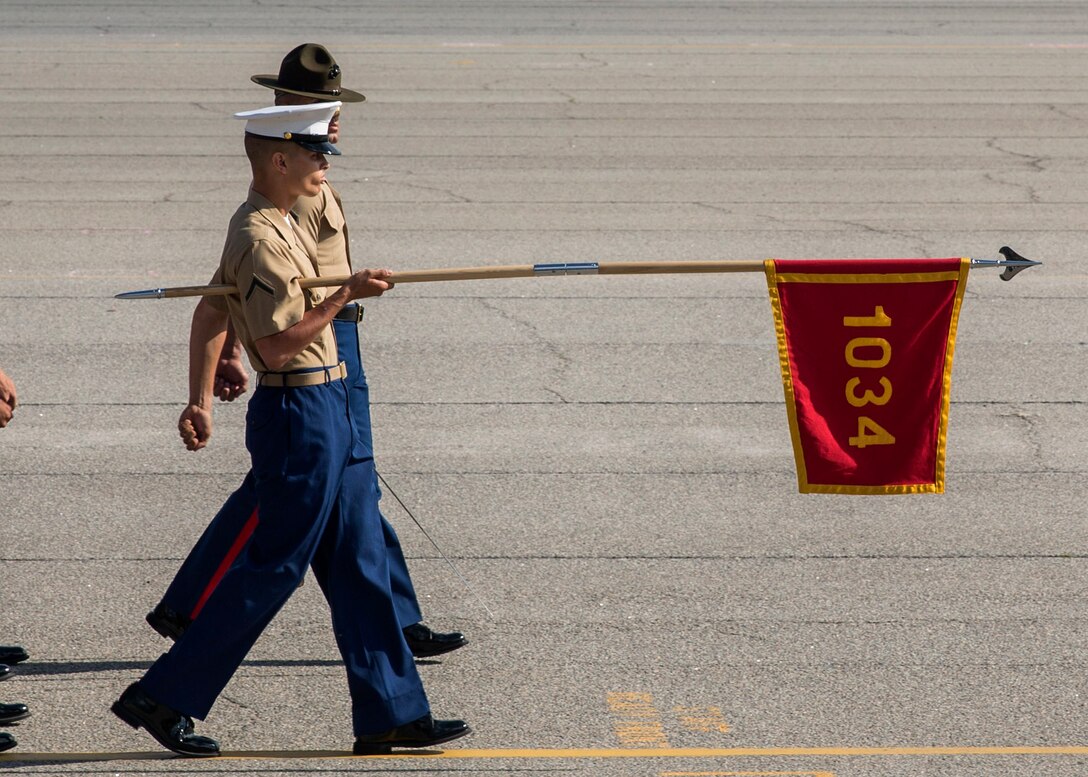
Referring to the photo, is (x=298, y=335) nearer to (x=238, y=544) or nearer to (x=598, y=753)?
(x=238, y=544)

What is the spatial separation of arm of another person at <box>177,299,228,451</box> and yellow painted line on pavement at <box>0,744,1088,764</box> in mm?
978

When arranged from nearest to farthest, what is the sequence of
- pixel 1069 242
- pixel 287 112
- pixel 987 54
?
pixel 287 112 < pixel 1069 242 < pixel 987 54

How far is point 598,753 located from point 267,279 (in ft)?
5.67

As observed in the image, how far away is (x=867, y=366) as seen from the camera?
5164mm

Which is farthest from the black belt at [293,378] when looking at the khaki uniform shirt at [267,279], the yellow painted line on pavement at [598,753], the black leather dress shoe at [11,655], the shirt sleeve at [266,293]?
the black leather dress shoe at [11,655]

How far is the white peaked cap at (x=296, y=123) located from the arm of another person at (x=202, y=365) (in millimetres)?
592

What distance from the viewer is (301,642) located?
555 centimetres

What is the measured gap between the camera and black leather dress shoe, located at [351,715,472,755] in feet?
15.2

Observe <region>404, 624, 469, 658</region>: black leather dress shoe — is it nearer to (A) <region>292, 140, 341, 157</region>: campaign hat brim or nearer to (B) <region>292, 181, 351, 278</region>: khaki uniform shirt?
(B) <region>292, 181, 351, 278</region>: khaki uniform shirt

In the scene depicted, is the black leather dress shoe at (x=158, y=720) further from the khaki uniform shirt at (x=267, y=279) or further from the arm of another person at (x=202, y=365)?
the khaki uniform shirt at (x=267, y=279)

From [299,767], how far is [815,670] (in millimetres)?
1823

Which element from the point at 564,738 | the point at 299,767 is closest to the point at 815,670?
the point at 564,738

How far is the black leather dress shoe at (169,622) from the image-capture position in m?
5.21

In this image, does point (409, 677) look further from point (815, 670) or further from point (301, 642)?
point (815, 670)
